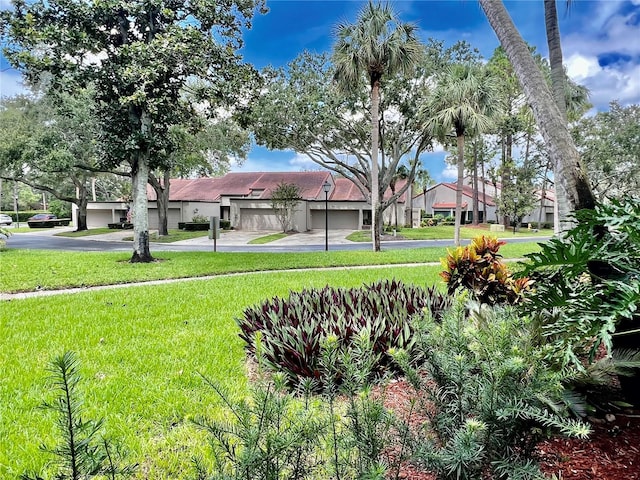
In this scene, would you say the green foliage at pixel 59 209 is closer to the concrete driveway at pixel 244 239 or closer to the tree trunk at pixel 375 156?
the concrete driveway at pixel 244 239

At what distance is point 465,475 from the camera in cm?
137

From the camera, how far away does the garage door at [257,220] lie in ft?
113

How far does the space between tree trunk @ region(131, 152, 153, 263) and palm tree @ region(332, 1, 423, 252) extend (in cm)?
947

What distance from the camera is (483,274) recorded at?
4.77m

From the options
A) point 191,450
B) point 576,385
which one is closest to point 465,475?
point 576,385

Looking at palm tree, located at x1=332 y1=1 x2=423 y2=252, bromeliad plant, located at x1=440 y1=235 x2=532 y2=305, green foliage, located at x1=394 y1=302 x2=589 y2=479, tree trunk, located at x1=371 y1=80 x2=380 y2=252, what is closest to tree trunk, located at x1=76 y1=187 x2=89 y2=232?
palm tree, located at x1=332 y1=1 x2=423 y2=252

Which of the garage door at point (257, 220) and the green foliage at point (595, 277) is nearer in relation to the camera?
the green foliage at point (595, 277)

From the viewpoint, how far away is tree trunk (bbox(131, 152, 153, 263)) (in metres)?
13.3

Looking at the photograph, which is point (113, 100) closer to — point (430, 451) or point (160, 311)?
point (160, 311)

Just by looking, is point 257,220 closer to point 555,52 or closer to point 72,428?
point 555,52

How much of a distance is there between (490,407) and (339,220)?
1376 inches

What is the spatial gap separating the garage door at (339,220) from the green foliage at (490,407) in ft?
112

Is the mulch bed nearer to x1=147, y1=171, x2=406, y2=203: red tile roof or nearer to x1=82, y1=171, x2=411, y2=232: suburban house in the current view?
x1=82, y1=171, x2=411, y2=232: suburban house

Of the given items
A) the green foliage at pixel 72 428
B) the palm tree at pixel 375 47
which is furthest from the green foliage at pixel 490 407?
the palm tree at pixel 375 47
